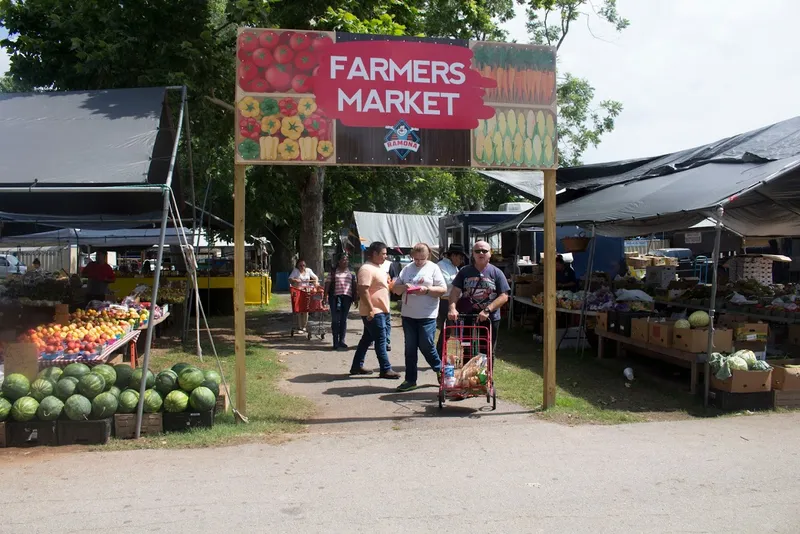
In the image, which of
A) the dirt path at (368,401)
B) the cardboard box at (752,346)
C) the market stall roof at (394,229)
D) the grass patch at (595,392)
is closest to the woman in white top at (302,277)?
the dirt path at (368,401)

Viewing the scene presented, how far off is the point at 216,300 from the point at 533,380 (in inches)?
510

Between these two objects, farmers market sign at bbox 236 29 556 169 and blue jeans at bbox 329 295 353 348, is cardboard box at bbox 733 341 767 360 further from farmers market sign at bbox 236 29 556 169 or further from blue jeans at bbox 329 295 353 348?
blue jeans at bbox 329 295 353 348

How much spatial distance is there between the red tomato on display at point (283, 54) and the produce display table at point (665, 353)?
20.0ft

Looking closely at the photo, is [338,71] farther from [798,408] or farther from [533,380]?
[798,408]

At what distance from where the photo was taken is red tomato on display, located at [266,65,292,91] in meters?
6.91

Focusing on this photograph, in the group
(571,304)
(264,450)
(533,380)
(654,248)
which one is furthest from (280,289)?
(264,450)

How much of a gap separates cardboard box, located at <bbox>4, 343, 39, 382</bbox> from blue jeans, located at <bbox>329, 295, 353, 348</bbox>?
223 inches

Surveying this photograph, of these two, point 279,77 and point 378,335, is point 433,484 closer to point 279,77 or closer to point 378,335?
point 378,335

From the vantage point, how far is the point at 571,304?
12023mm

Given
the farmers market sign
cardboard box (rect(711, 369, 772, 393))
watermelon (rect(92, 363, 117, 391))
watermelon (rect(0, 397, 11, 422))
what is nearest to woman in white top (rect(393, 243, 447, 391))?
the farmers market sign

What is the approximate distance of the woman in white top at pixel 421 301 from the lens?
7.93 meters

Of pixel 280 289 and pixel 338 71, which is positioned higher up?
pixel 338 71

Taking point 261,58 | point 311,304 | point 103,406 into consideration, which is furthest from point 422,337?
point 311,304

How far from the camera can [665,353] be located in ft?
28.7
